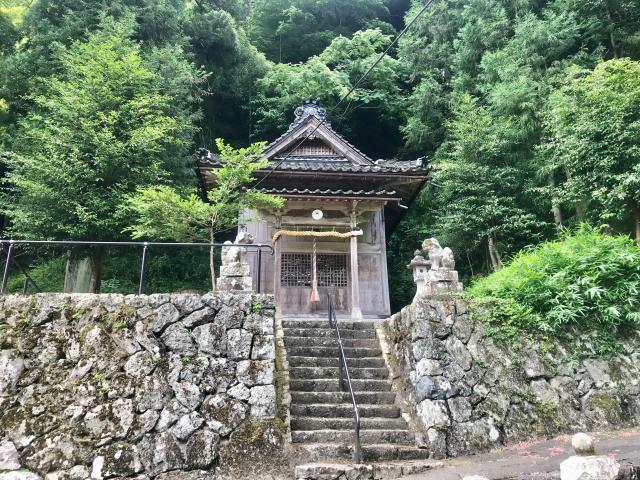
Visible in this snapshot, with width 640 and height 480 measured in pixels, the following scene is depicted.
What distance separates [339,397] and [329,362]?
0.85 metres

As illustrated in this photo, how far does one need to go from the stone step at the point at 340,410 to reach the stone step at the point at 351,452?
69 cm

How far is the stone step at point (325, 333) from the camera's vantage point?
9172mm

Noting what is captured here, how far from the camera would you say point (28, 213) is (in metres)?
11.5

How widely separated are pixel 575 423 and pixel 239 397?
5351 millimetres

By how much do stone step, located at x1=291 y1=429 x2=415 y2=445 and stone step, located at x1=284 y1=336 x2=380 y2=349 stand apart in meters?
2.18

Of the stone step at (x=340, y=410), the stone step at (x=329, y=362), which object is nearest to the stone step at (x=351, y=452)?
the stone step at (x=340, y=410)

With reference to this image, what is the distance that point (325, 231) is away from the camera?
13.5 metres

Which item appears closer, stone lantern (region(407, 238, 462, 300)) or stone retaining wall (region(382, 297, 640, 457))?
stone retaining wall (region(382, 297, 640, 457))

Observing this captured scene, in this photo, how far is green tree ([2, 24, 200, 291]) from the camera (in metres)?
11.6

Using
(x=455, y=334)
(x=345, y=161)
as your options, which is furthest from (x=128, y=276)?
(x=455, y=334)

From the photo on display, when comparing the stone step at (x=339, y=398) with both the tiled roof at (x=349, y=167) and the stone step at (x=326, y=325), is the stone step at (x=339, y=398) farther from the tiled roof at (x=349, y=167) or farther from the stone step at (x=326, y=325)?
the tiled roof at (x=349, y=167)

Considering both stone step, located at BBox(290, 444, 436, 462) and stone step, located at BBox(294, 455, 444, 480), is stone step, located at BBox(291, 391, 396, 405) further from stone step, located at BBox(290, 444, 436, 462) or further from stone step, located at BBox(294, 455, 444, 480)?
stone step, located at BBox(294, 455, 444, 480)

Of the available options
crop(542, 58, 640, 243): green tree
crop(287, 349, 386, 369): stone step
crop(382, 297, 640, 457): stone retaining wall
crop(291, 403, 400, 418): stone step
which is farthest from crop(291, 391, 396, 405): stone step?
crop(542, 58, 640, 243): green tree

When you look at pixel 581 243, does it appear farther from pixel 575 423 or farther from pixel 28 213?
pixel 28 213
